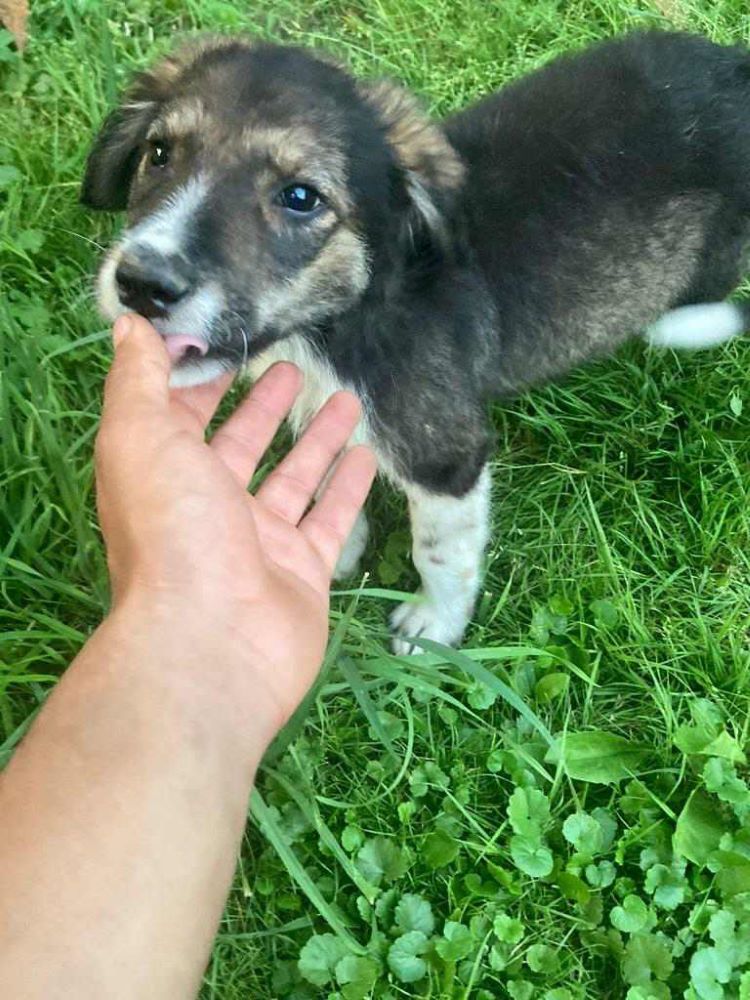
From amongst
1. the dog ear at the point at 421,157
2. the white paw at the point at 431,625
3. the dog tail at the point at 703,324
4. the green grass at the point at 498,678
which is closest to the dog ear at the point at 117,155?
the green grass at the point at 498,678

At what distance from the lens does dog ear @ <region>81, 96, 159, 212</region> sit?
2.72 metres

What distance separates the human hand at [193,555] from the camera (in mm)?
2029

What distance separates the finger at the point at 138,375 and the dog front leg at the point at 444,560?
37.4 inches

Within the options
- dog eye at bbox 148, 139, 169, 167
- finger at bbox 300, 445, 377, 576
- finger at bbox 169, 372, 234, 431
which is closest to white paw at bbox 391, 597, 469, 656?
finger at bbox 300, 445, 377, 576

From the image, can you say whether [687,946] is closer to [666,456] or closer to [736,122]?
[666,456]

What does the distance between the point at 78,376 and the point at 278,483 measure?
3.56 ft

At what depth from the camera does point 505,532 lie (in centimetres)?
335

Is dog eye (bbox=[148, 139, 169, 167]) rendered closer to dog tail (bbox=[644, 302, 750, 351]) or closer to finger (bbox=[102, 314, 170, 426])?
finger (bbox=[102, 314, 170, 426])

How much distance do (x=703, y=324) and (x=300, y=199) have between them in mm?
1655

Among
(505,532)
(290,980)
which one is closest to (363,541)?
(505,532)

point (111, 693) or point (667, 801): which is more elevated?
point (111, 693)

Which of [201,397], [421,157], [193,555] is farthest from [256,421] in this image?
[421,157]

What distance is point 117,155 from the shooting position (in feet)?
9.09

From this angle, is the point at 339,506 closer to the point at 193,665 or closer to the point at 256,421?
the point at 256,421
